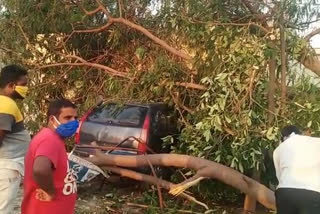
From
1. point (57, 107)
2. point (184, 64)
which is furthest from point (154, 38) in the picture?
point (57, 107)

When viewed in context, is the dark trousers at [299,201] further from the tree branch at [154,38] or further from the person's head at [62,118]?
the tree branch at [154,38]

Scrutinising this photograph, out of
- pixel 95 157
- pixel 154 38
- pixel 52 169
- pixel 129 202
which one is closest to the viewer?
pixel 52 169

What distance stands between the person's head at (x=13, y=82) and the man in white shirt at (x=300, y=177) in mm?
2235

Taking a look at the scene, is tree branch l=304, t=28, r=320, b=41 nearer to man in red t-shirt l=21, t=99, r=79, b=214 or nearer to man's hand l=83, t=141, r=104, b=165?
man's hand l=83, t=141, r=104, b=165

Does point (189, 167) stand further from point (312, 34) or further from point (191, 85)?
point (312, 34)

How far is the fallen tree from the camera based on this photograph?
564 centimetres

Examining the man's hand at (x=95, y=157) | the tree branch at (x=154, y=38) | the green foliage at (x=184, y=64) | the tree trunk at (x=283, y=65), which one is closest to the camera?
the tree trunk at (x=283, y=65)

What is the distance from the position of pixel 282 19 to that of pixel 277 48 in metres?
0.34

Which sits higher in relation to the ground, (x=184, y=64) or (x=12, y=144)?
(x=184, y=64)

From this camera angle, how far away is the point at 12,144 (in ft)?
12.5

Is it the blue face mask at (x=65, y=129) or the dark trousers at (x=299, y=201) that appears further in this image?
the dark trousers at (x=299, y=201)

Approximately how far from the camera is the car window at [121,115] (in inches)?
292

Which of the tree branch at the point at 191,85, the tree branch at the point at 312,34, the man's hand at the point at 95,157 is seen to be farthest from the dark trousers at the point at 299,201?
the man's hand at the point at 95,157

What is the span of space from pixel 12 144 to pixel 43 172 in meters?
0.99
